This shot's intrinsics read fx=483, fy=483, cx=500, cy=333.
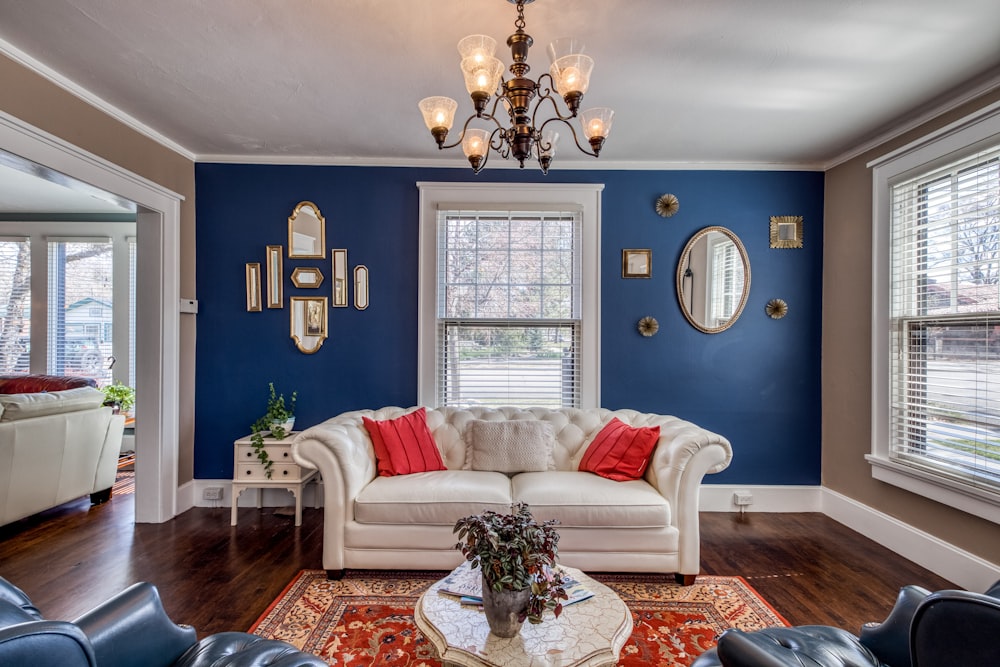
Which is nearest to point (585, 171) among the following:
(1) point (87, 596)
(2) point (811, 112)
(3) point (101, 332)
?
(2) point (811, 112)

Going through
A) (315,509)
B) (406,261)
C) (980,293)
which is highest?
(406,261)

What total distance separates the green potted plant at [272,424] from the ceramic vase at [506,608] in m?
2.42

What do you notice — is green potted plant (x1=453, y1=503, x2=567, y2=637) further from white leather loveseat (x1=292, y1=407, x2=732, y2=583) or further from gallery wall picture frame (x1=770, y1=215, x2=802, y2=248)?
gallery wall picture frame (x1=770, y1=215, x2=802, y2=248)

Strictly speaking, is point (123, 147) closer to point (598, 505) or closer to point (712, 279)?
point (598, 505)

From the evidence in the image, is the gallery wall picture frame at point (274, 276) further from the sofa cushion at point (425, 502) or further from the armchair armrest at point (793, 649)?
the armchair armrest at point (793, 649)

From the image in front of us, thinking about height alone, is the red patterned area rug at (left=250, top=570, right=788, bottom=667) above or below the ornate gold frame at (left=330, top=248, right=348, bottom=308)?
below

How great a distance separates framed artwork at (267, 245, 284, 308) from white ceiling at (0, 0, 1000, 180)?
83 cm

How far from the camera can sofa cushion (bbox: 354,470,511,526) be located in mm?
2629

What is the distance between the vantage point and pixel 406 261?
12.6ft

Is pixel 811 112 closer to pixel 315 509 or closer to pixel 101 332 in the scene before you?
pixel 315 509

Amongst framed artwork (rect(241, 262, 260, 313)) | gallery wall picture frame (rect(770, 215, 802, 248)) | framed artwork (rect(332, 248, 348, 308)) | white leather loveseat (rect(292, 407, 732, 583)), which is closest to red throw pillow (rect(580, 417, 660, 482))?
white leather loveseat (rect(292, 407, 732, 583))

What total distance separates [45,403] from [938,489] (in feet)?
19.0

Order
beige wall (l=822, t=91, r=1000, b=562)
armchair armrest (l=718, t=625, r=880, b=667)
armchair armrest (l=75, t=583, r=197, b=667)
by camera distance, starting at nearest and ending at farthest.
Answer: armchair armrest (l=718, t=625, r=880, b=667), armchair armrest (l=75, t=583, r=197, b=667), beige wall (l=822, t=91, r=1000, b=562)

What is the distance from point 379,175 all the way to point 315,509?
8.71 feet
